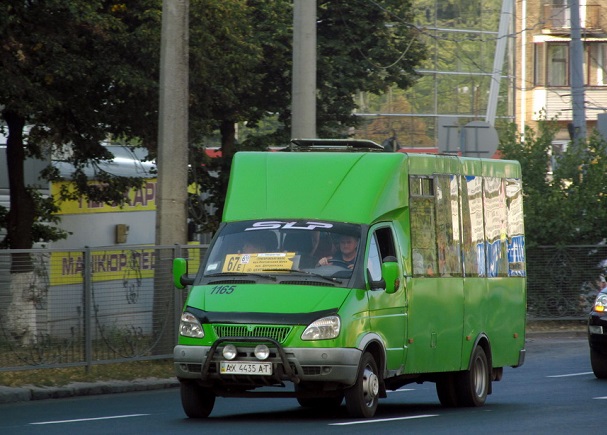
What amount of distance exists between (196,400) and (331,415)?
142cm

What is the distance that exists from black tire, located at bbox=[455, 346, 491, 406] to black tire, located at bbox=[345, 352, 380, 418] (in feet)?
7.74

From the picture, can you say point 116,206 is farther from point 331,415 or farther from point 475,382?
point 331,415

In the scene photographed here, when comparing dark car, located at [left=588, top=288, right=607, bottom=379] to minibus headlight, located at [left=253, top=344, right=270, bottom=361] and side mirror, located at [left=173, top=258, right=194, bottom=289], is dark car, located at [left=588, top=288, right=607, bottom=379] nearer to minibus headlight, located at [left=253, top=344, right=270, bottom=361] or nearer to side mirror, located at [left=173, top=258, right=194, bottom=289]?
side mirror, located at [left=173, top=258, right=194, bottom=289]

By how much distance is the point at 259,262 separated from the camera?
13758 millimetres

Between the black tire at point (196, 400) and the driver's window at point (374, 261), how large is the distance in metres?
1.84

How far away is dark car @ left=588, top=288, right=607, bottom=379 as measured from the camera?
63.9 feet

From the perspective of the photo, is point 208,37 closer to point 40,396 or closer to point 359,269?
Result: point 40,396

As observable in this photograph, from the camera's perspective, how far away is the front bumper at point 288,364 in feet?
42.4

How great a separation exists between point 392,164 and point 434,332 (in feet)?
6.10

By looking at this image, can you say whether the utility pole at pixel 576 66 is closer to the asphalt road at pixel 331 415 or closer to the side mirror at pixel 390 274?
the asphalt road at pixel 331 415

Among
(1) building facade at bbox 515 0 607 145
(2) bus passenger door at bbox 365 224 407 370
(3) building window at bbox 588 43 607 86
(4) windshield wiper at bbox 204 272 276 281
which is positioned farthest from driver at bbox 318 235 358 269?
(3) building window at bbox 588 43 607 86

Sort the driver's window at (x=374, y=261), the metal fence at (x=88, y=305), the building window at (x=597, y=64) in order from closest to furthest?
the driver's window at (x=374, y=261) → the metal fence at (x=88, y=305) → the building window at (x=597, y=64)

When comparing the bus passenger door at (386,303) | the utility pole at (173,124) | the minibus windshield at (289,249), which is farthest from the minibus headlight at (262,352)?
the utility pole at (173,124)

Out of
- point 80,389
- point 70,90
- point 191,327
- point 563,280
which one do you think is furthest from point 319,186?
point 563,280
